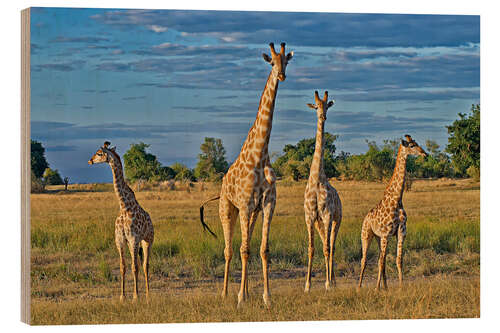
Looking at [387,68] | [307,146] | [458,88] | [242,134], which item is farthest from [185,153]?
[458,88]

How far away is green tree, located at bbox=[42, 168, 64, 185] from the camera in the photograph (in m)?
10.1

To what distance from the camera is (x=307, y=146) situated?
1284 centimetres

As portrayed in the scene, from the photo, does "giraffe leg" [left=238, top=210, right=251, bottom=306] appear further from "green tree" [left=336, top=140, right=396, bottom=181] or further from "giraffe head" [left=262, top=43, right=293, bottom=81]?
"green tree" [left=336, top=140, right=396, bottom=181]

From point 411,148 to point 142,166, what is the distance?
690 cm

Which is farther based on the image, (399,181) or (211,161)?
(211,161)

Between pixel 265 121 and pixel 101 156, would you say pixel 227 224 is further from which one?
pixel 101 156

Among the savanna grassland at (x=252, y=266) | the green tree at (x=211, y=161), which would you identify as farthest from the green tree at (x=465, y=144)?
the green tree at (x=211, y=161)

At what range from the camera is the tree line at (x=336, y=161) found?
11469 mm

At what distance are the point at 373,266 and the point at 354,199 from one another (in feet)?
10.0

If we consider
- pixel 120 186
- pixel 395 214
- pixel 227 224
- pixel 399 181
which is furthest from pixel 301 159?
pixel 120 186

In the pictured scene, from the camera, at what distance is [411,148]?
9.39 metres

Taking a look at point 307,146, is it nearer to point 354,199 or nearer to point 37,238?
point 354,199

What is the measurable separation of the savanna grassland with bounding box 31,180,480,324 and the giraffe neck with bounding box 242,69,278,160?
6.44 ft

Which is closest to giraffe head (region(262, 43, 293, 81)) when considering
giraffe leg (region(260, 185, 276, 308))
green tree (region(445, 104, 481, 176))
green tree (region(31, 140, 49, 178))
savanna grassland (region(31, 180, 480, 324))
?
giraffe leg (region(260, 185, 276, 308))
